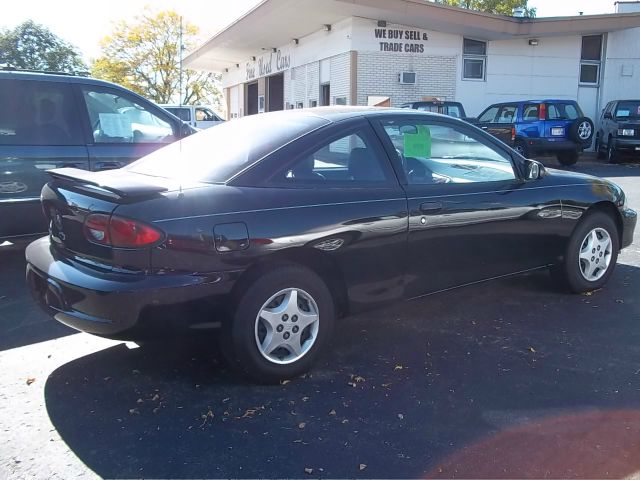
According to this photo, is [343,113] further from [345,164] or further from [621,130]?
[621,130]

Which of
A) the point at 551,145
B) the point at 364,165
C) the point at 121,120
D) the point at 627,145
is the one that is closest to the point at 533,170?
the point at 364,165

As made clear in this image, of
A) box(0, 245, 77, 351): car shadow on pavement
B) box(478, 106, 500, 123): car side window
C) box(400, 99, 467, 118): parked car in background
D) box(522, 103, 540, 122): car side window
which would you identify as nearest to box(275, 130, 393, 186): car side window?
box(0, 245, 77, 351): car shadow on pavement

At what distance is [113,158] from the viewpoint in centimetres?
598

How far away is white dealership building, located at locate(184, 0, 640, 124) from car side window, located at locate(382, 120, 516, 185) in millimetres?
13610

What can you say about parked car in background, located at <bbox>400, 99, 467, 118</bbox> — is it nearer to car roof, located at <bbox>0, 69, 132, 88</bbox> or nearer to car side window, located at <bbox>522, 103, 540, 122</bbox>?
car side window, located at <bbox>522, 103, 540, 122</bbox>

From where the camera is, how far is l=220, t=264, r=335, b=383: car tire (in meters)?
3.29

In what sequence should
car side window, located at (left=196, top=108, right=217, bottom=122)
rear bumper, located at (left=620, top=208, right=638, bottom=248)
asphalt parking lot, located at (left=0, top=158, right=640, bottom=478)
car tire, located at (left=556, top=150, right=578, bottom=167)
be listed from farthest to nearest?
car side window, located at (left=196, top=108, right=217, bottom=122)
car tire, located at (left=556, top=150, right=578, bottom=167)
rear bumper, located at (left=620, top=208, right=638, bottom=248)
asphalt parking lot, located at (left=0, top=158, right=640, bottom=478)

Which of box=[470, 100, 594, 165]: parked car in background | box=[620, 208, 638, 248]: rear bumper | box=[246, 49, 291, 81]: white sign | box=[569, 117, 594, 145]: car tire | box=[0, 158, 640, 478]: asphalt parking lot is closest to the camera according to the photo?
box=[0, 158, 640, 478]: asphalt parking lot

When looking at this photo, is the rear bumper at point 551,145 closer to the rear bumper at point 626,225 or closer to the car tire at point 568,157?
the car tire at point 568,157

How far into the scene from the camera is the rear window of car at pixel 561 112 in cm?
1634

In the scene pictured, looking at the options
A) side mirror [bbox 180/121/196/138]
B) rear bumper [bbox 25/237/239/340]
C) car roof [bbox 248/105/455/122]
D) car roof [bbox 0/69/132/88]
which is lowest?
rear bumper [bbox 25/237/239/340]

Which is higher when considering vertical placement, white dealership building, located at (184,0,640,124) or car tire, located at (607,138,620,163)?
white dealership building, located at (184,0,640,124)

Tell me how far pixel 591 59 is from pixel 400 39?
24.0 feet

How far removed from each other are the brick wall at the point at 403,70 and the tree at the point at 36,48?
3247cm
